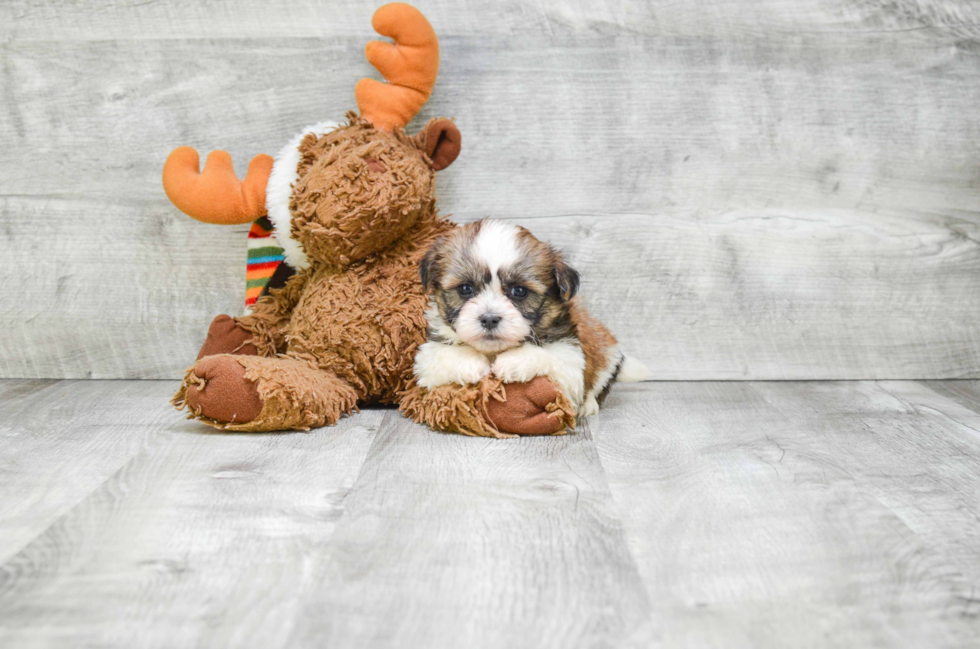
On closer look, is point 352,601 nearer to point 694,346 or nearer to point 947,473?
point 947,473

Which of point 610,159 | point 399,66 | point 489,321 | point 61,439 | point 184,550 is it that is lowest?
point 61,439

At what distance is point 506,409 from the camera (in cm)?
175

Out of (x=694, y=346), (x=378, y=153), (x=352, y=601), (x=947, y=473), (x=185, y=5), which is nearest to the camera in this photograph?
(x=352, y=601)

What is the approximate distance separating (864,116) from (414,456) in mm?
1647

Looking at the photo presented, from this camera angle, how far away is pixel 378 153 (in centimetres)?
187

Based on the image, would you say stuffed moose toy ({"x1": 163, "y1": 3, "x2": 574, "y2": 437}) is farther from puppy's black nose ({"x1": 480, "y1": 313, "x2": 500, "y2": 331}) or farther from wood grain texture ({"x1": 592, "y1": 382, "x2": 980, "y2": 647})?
wood grain texture ({"x1": 592, "y1": 382, "x2": 980, "y2": 647})

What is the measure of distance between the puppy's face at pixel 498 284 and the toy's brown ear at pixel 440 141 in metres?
0.30

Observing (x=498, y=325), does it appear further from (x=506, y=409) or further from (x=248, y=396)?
(x=248, y=396)

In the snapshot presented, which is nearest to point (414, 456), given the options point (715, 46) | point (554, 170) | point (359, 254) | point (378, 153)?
point (359, 254)

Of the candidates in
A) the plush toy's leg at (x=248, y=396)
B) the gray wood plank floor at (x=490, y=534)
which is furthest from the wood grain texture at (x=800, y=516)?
the plush toy's leg at (x=248, y=396)

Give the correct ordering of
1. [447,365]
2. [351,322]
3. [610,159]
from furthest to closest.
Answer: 1. [610,159]
2. [351,322]
3. [447,365]

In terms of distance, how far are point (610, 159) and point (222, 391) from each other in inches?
49.3

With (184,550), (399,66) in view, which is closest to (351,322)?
(399,66)

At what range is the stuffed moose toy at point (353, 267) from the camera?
1.75 m
